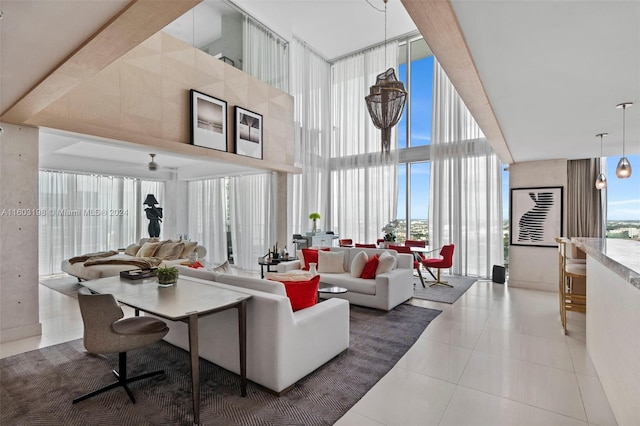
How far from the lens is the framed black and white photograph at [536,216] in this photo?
6008mm

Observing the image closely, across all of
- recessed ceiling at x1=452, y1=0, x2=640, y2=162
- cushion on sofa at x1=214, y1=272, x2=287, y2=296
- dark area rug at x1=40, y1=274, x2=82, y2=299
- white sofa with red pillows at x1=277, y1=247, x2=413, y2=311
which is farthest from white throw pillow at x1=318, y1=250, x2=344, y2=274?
dark area rug at x1=40, y1=274, x2=82, y2=299

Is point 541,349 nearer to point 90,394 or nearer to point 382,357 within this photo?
point 382,357

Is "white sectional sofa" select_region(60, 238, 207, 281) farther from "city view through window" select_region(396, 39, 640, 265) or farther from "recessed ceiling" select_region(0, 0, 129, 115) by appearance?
"city view through window" select_region(396, 39, 640, 265)

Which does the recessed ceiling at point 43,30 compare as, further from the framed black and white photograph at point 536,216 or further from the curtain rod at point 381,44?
the curtain rod at point 381,44

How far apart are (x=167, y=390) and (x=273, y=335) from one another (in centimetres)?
99

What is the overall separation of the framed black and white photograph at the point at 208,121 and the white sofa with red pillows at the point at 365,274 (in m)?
2.56

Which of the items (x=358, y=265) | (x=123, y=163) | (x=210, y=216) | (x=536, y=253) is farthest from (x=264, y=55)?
(x=536, y=253)

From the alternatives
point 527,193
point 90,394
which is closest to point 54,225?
point 90,394

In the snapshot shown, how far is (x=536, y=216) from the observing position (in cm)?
620

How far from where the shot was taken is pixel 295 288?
2.91m

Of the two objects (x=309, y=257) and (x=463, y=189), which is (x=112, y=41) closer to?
(x=309, y=257)

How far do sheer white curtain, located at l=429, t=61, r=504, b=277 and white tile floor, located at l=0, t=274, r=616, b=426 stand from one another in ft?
8.76

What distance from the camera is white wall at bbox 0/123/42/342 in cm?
350

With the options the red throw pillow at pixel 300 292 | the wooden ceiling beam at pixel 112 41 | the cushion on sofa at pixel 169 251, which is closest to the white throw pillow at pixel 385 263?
the red throw pillow at pixel 300 292
